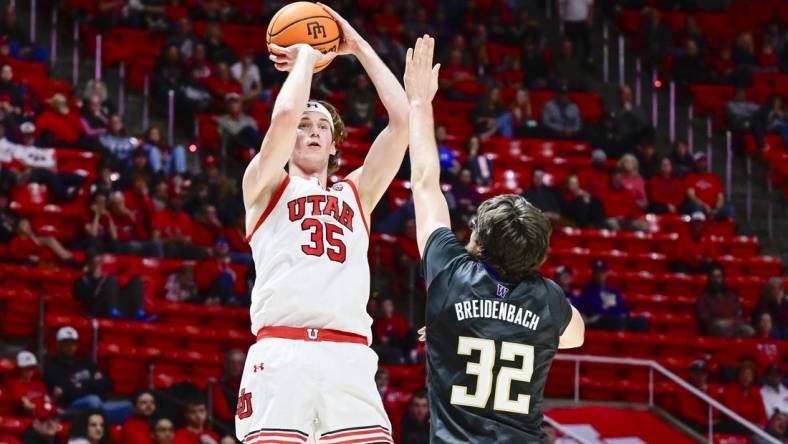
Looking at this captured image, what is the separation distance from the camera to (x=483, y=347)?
5.08 m

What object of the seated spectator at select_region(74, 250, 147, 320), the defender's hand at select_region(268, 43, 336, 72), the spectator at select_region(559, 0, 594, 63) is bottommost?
the seated spectator at select_region(74, 250, 147, 320)

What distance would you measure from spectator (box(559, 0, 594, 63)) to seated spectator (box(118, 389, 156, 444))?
12429 millimetres

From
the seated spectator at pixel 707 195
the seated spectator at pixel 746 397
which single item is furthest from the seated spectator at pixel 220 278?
the seated spectator at pixel 707 195

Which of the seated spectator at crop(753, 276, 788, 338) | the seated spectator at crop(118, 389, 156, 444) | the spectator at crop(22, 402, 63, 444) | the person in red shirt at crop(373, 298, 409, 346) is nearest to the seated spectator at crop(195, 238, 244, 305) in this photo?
the person in red shirt at crop(373, 298, 409, 346)

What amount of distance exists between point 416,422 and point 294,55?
7093mm

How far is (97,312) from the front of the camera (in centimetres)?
1432

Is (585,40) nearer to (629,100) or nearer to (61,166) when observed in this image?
(629,100)

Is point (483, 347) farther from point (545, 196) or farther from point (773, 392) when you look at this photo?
point (545, 196)

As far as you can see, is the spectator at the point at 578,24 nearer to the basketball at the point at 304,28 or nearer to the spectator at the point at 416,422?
the spectator at the point at 416,422

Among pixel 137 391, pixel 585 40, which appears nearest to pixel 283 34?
pixel 137 391

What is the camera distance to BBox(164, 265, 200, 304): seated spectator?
15.0m

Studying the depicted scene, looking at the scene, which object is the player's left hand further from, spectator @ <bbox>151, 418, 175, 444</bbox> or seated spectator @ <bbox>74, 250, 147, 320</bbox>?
seated spectator @ <bbox>74, 250, 147, 320</bbox>

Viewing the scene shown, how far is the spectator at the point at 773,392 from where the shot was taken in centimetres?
1534

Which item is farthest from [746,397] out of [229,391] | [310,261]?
[310,261]
